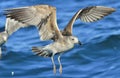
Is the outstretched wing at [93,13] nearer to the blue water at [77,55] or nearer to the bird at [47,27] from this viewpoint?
the bird at [47,27]

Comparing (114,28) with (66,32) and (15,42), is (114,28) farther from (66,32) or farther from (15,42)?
(66,32)

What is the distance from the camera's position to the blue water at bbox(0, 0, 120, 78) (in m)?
12.0

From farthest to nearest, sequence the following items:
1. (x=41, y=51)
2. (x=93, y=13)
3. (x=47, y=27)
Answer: (x=93, y=13) → (x=47, y=27) → (x=41, y=51)

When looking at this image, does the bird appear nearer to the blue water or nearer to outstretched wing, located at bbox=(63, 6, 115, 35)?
outstretched wing, located at bbox=(63, 6, 115, 35)

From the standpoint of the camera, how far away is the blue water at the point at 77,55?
39.2ft

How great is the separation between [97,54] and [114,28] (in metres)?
1.32

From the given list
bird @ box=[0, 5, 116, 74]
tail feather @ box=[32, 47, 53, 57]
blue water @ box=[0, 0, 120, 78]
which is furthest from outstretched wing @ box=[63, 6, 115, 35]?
blue water @ box=[0, 0, 120, 78]

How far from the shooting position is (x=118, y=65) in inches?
480

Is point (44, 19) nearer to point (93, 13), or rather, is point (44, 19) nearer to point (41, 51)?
point (41, 51)

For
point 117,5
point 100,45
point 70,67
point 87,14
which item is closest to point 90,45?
point 100,45

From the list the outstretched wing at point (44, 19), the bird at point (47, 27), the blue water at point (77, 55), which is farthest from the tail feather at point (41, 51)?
the blue water at point (77, 55)

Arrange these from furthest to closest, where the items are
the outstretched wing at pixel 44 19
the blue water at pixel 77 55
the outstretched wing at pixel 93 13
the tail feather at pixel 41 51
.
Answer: the blue water at pixel 77 55 → the outstretched wing at pixel 93 13 → the outstretched wing at pixel 44 19 → the tail feather at pixel 41 51

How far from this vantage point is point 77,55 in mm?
12898

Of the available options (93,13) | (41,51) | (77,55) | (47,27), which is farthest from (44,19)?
(77,55)
